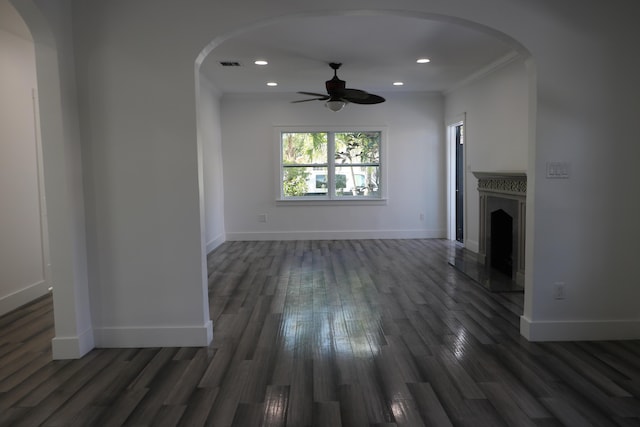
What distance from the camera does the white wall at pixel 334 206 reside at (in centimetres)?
833

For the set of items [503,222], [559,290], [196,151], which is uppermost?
[196,151]

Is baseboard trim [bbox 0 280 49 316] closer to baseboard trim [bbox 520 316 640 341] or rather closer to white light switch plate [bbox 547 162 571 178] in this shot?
baseboard trim [bbox 520 316 640 341]

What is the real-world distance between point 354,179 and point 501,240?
350 centimetres

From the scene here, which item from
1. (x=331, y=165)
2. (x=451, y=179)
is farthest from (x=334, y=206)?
(x=451, y=179)

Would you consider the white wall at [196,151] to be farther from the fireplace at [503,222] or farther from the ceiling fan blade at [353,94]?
the ceiling fan blade at [353,94]

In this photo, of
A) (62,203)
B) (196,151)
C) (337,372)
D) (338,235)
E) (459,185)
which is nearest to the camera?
(337,372)

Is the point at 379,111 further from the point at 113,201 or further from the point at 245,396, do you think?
the point at 245,396

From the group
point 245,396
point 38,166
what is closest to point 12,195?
point 38,166

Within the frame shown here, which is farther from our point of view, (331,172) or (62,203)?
(331,172)

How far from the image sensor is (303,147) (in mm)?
8531

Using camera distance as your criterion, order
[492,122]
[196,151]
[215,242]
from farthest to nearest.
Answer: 1. [215,242]
2. [492,122]
3. [196,151]

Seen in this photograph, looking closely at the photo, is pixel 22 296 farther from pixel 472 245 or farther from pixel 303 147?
pixel 472 245

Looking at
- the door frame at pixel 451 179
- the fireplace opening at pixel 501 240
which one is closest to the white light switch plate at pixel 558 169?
the fireplace opening at pixel 501 240

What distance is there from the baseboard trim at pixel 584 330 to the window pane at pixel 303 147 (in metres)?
5.82
